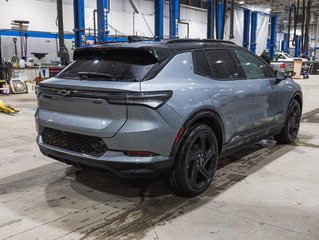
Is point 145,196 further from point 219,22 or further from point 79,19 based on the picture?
point 219,22

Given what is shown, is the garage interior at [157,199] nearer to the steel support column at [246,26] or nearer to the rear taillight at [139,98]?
the rear taillight at [139,98]

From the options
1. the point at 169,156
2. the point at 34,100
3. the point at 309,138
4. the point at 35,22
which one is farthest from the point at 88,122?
the point at 35,22

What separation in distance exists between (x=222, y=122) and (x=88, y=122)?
1439mm

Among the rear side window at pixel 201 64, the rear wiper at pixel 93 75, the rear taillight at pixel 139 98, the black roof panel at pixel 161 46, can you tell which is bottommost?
the rear taillight at pixel 139 98

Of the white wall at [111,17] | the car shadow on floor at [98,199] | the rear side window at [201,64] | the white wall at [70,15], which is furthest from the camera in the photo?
the white wall at [111,17]

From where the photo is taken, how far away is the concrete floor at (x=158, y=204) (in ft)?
9.21

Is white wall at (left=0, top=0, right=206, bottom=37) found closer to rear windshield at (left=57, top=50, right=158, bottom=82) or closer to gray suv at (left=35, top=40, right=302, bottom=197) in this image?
rear windshield at (left=57, top=50, right=158, bottom=82)

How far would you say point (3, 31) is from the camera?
555 inches

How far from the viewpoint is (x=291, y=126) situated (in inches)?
218

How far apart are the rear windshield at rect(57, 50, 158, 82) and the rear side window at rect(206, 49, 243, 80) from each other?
2.79ft

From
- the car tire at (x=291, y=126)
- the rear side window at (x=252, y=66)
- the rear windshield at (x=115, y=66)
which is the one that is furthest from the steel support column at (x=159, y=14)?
the rear windshield at (x=115, y=66)

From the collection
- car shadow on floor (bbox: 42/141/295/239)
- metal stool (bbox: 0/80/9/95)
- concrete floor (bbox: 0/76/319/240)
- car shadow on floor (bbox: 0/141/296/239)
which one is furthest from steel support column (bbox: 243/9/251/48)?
car shadow on floor (bbox: 0/141/296/239)

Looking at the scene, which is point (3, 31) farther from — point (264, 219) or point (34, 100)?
point (264, 219)

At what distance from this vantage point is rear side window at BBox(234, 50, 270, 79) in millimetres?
4348
